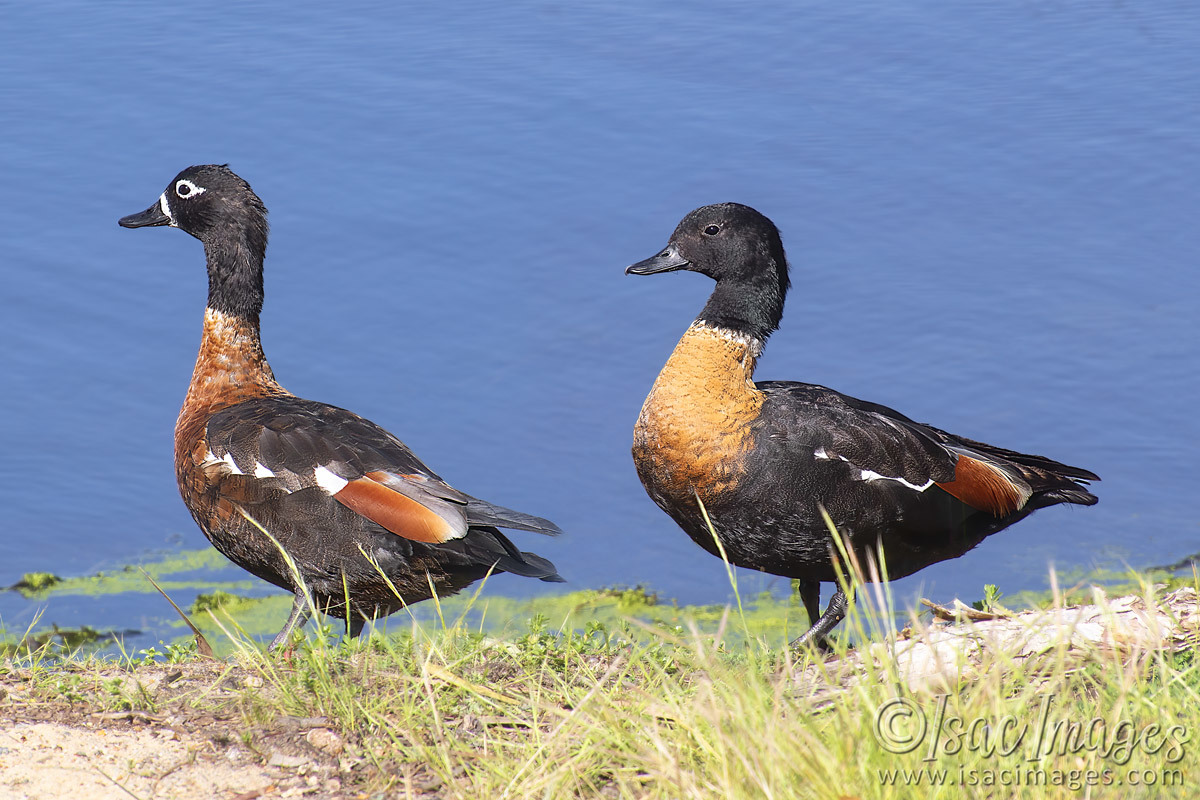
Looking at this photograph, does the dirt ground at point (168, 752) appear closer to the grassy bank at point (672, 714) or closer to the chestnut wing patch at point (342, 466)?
the grassy bank at point (672, 714)

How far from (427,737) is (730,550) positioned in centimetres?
192

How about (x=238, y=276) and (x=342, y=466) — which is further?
(x=238, y=276)

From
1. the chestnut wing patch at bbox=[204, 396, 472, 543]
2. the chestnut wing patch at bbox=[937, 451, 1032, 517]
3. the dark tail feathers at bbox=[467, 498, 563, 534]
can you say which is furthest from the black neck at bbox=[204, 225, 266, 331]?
the chestnut wing patch at bbox=[937, 451, 1032, 517]

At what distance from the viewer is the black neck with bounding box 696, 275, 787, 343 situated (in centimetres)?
545

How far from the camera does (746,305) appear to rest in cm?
550

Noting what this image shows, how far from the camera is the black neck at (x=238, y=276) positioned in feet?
19.7

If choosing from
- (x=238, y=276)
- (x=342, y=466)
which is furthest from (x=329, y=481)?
(x=238, y=276)

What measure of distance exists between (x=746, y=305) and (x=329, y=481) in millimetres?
1821

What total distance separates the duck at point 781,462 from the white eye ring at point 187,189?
206 cm

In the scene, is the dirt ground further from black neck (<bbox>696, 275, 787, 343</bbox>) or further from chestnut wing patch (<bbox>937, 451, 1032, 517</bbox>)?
chestnut wing patch (<bbox>937, 451, 1032, 517</bbox>)


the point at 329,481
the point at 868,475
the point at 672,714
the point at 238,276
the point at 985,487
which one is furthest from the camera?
the point at 238,276

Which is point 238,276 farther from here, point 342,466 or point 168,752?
point 168,752

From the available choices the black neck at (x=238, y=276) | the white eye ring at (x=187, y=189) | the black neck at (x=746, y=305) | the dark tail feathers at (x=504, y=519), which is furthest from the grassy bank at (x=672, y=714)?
the white eye ring at (x=187, y=189)

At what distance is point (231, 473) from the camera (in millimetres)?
5160
